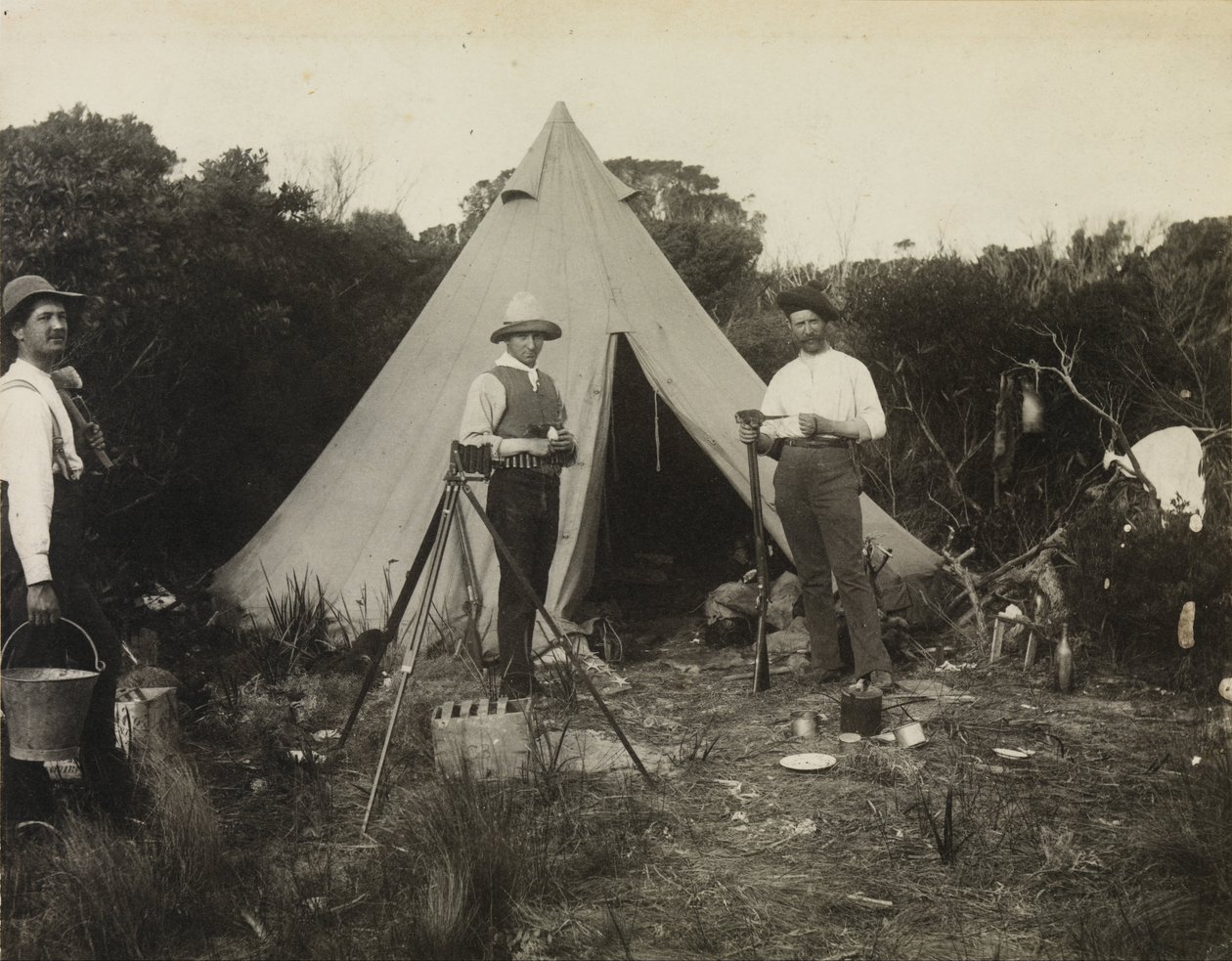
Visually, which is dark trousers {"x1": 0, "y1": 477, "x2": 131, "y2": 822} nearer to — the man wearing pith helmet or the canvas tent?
the man wearing pith helmet

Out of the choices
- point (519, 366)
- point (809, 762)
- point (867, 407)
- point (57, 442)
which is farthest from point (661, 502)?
point (57, 442)

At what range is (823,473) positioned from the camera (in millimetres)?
4734

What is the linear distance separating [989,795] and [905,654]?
6.71ft

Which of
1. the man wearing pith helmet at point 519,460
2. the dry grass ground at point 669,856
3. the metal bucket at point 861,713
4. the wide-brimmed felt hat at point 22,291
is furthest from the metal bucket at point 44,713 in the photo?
the metal bucket at point 861,713

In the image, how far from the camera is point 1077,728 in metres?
4.14

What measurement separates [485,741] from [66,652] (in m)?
1.35

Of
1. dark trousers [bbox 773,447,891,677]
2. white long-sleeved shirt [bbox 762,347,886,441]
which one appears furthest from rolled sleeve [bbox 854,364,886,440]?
dark trousers [bbox 773,447,891,677]

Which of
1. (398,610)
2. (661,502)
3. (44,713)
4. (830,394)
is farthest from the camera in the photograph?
(661,502)

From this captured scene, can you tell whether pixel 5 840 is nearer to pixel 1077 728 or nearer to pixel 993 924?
pixel 993 924

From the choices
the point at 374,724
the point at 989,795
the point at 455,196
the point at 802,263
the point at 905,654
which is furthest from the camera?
the point at 802,263

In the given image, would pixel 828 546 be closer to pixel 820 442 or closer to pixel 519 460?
pixel 820 442

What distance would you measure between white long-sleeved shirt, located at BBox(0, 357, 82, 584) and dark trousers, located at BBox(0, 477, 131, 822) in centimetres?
8

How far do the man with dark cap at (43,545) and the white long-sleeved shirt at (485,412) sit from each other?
1496mm

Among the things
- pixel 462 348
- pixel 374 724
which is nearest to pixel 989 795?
pixel 374 724
